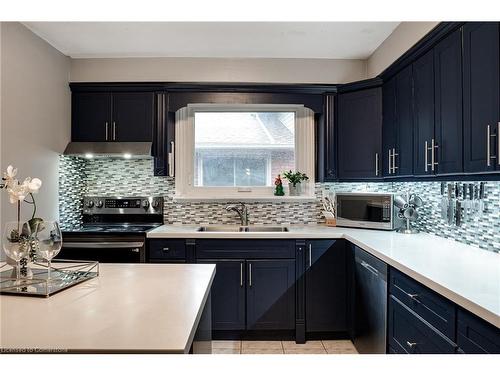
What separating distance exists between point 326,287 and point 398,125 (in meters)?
1.42

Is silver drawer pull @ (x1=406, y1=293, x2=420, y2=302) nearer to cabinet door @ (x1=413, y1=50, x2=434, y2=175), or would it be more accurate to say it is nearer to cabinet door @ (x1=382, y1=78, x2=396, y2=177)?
cabinet door @ (x1=413, y1=50, x2=434, y2=175)

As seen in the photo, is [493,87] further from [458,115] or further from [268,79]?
[268,79]

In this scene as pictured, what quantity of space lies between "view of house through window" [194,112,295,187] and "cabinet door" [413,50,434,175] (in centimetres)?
136

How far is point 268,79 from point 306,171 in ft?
3.22

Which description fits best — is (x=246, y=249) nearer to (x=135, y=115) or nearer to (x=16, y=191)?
(x=135, y=115)

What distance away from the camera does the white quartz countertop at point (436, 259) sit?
4.08ft

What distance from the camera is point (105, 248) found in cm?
278

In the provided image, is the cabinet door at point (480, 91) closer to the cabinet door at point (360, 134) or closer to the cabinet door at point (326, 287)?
the cabinet door at point (360, 134)

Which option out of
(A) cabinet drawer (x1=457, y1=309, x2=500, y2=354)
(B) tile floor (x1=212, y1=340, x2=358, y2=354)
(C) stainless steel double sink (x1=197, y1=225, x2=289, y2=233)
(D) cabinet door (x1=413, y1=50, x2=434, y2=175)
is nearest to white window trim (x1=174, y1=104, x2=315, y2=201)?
(C) stainless steel double sink (x1=197, y1=225, x2=289, y2=233)

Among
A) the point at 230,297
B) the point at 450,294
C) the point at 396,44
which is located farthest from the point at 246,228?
the point at 450,294

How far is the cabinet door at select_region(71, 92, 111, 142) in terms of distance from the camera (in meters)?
3.17

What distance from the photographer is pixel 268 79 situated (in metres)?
3.28
